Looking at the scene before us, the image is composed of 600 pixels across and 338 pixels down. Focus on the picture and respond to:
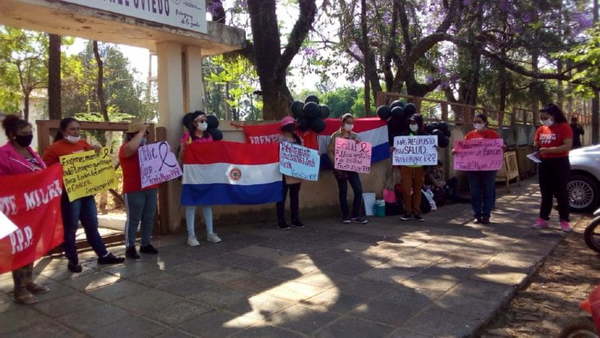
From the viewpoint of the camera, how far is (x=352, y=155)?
805cm

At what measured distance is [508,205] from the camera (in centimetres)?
997

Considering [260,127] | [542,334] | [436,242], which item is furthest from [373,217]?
[542,334]

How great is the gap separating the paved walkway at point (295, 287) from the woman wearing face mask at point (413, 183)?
1.02 m

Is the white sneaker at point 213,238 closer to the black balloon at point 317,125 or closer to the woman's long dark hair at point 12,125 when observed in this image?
the black balloon at point 317,125

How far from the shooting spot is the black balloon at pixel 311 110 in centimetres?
778

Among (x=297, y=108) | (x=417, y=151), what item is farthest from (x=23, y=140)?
(x=417, y=151)

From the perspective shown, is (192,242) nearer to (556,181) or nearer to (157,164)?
(157,164)

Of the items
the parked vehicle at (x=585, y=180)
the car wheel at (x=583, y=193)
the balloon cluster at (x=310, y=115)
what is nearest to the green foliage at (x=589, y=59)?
the parked vehicle at (x=585, y=180)

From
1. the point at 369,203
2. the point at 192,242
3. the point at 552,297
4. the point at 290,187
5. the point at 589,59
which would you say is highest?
the point at 589,59

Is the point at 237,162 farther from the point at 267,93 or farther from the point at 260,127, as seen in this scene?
the point at 267,93

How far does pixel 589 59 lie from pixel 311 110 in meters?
5.05

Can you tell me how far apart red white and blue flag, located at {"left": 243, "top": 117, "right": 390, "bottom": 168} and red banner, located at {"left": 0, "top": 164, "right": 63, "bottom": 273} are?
3590mm

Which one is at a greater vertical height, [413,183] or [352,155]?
[352,155]

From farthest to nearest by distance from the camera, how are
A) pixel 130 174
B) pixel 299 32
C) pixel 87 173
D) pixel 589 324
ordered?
pixel 299 32 → pixel 130 174 → pixel 87 173 → pixel 589 324
